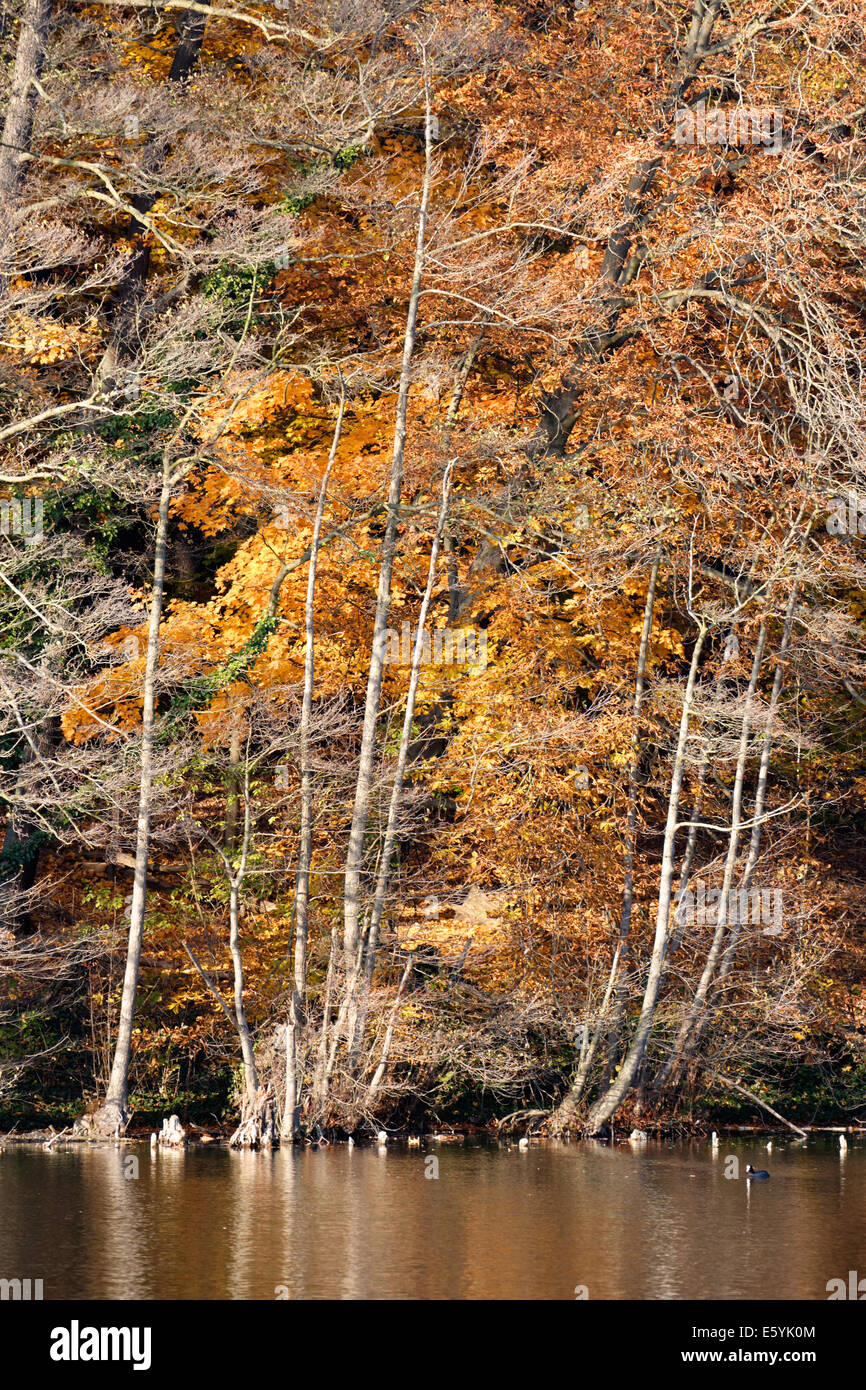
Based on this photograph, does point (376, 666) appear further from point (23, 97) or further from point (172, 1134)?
point (23, 97)

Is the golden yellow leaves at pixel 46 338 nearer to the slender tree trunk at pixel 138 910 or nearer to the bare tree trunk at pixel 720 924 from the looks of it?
the slender tree trunk at pixel 138 910

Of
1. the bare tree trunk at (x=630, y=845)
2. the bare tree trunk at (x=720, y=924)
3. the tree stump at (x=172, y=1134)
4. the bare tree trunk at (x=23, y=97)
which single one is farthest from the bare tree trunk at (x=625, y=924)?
the bare tree trunk at (x=23, y=97)

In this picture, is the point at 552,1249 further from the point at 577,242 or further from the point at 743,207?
the point at 577,242

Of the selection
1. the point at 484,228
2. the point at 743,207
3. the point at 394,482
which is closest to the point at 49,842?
the point at 394,482

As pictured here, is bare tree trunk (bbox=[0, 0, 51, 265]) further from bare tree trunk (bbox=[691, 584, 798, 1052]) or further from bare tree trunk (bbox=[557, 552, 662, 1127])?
bare tree trunk (bbox=[691, 584, 798, 1052])

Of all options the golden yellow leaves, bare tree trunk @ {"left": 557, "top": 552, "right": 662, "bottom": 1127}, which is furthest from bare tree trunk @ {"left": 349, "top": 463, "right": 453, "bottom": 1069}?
the golden yellow leaves

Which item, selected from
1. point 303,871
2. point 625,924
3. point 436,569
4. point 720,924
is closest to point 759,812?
point 720,924

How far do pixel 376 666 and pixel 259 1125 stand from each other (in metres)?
5.66

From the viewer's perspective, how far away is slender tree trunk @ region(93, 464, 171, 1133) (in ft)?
67.8

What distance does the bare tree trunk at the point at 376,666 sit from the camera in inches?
831

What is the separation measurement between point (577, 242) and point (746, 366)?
331 centimetres

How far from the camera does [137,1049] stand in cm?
2242

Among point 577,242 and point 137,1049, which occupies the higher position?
point 577,242

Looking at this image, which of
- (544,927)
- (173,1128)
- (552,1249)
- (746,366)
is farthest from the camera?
(746,366)
